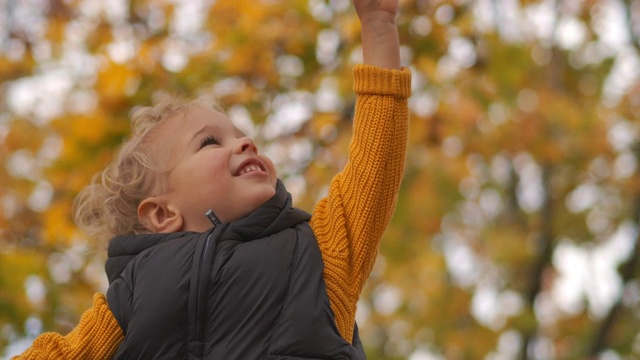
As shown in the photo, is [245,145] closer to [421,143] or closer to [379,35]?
[379,35]

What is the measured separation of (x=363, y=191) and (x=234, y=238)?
0.93ft

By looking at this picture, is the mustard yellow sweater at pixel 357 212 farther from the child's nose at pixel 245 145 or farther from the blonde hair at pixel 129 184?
the blonde hair at pixel 129 184

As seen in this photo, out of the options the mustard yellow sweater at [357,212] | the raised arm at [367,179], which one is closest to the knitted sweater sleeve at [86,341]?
the mustard yellow sweater at [357,212]

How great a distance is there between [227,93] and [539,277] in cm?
564

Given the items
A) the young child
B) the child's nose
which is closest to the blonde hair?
the young child

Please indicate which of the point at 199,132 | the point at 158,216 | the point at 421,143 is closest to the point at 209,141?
the point at 199,132

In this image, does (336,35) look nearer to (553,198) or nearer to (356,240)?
(356,240)

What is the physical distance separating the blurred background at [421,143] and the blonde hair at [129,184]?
257 millimetres

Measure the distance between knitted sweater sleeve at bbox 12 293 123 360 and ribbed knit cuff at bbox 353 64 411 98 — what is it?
0.71 metres

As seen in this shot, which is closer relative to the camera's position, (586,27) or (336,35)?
(336,35)

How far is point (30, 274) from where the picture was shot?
475 cm

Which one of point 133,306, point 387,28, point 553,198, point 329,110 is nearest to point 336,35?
point 329,110

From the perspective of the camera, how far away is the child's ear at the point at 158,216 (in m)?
2.39

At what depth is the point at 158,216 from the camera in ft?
8.01
